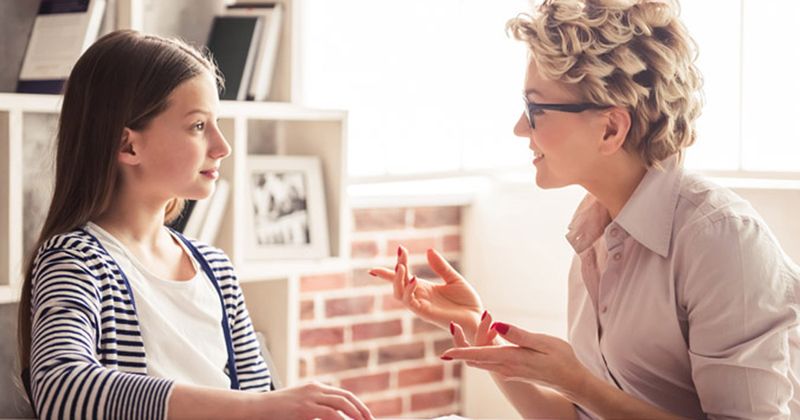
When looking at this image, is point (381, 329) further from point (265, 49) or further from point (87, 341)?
point (87, 341)

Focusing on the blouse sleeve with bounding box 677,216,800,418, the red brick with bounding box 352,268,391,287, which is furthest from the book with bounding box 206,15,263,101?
the blouse sleeve with bounding box 677,216,800,418

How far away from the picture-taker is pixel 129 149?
198 centimetres

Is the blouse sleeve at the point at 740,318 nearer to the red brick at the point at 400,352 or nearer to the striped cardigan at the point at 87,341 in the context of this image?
the striped cardigan at the point at 87,341

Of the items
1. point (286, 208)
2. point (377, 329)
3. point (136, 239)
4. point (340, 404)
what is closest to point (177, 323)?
point (136, 239)

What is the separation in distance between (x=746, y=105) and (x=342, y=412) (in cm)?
213

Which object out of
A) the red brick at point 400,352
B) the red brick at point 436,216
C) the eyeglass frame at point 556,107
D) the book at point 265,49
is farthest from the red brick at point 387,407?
the eyeglass frame at point 556,107

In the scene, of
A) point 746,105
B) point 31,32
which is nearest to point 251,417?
point 31,32

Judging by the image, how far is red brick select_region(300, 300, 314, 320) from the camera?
3.65 metres

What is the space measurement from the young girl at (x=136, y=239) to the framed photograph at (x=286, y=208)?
96 centimetres

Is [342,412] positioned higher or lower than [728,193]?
lower

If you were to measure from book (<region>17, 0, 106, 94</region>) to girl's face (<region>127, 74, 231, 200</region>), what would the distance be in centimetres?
79

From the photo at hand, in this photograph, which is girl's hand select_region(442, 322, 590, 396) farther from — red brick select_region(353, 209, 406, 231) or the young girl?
red brick select_region(353, 209, 406, 231)

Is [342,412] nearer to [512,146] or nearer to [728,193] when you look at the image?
[728,193]

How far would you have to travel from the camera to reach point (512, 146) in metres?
3.99
